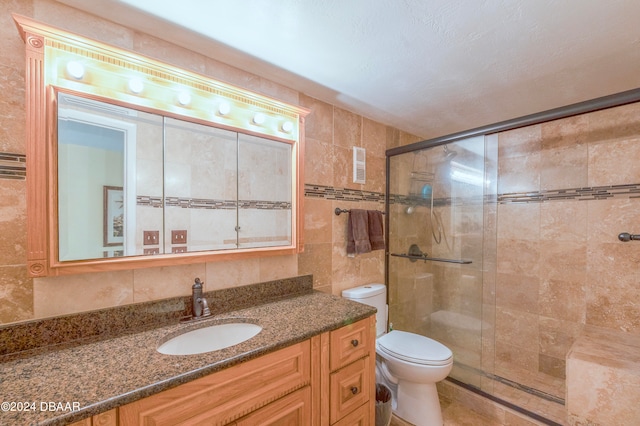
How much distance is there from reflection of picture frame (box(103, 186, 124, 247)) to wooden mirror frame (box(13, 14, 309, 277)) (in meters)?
0.09

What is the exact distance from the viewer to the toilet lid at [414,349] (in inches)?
68.0

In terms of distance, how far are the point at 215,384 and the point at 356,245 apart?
1348mm

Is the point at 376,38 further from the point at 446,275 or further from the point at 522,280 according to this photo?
the point at 522,280

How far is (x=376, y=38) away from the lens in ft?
4.20

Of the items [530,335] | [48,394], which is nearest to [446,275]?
[530,335]

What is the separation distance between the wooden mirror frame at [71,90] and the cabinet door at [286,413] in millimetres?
713

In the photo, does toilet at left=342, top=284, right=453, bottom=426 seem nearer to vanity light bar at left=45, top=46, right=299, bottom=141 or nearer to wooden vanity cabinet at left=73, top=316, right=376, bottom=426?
wooden vanity cabinet at left=73, top=316, right=376, bottom=426

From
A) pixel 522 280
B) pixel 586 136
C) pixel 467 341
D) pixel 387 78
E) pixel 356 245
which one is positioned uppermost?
pixel 387 78

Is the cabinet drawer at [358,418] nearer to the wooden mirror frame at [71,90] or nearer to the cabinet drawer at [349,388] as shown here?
the cabinet drawer at [349,388]

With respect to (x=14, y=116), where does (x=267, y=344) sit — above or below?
below

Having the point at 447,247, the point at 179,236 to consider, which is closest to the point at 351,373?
the point at 179,236

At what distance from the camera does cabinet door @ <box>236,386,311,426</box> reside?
39.3 inches

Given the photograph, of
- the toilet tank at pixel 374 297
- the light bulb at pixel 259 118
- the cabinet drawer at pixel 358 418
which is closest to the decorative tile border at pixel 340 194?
the light bulb at pixel 259 118

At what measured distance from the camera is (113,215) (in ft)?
3.77
